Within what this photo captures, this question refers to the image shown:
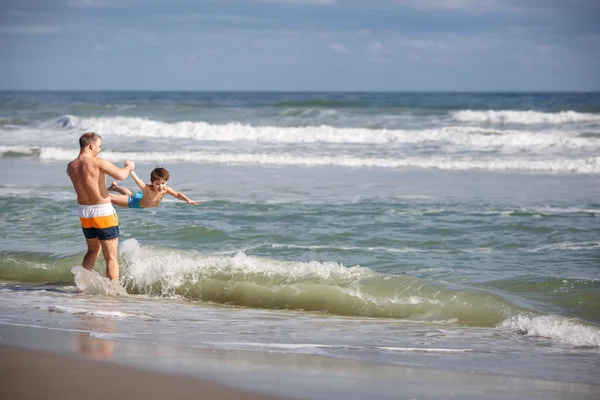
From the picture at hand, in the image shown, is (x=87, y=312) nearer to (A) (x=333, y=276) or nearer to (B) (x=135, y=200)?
(B) (x=135, y=200)

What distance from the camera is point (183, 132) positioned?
30266mm

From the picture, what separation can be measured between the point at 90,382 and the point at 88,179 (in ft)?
10.1

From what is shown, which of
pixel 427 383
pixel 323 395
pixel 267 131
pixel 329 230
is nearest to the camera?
pixel 323 395

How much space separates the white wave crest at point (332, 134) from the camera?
83.2ft

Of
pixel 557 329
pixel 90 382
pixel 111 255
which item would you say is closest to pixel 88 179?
pixel 111 255

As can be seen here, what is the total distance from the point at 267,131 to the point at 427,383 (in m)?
24.9

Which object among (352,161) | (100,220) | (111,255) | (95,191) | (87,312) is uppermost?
(352,161)

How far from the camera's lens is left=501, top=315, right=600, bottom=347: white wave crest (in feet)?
19.7

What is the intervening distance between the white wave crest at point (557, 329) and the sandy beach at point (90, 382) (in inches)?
113

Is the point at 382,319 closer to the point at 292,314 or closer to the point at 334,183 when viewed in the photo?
the point at 292,314

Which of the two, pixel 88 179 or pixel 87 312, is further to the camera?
pixel 88 179

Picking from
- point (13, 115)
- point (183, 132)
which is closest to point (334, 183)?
point (183, 132)

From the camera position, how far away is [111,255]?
7523mm

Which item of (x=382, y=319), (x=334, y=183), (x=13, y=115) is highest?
(x=13, y=115)
